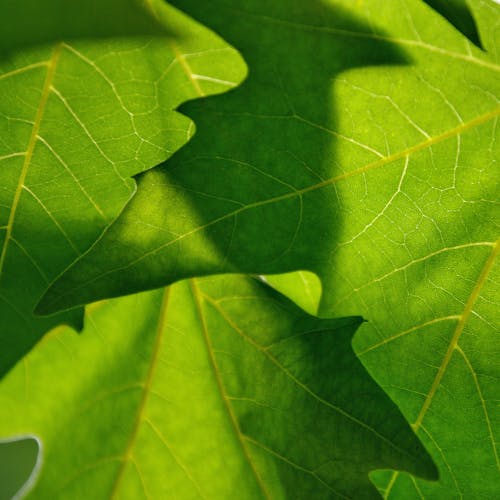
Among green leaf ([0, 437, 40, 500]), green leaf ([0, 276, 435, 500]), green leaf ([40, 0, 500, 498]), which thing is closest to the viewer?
green leaf ([40, 0, 500, 498])

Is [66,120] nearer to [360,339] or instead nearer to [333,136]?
[333,136]

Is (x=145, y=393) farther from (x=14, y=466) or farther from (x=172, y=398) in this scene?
(x=14, y=466)

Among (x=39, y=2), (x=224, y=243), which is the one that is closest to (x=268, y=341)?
(x=224, y=243)

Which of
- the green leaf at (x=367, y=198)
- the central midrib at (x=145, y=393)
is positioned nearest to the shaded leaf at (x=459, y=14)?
the green leaf at (x=367, y=198)

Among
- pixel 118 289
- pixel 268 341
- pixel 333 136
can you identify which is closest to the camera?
pixel 118 289

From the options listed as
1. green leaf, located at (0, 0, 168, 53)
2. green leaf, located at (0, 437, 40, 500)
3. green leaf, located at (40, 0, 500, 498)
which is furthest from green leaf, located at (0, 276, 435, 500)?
green leaf, located at (0, 437, 40, 500)

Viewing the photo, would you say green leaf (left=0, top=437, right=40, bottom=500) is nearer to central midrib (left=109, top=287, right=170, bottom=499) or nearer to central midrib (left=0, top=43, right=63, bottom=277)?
central midrib (left=109, top=287, right=170, bottom=499)

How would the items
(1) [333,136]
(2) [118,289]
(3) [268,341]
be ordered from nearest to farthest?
(2) [118,289], (1) [333,136], (3) [268,341]
